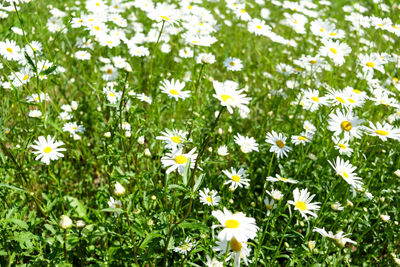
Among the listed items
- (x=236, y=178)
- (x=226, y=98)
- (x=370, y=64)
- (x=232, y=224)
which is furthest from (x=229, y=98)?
(x=370, y=64)

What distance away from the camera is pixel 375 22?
11.4ft

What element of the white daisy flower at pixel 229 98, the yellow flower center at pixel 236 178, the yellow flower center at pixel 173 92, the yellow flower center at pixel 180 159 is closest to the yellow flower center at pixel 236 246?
the yellow flower center at pixel 180 159

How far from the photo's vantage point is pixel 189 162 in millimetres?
1477

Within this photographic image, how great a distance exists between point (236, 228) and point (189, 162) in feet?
→ 1.21

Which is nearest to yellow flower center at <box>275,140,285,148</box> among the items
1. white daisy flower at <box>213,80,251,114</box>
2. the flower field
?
the flower field

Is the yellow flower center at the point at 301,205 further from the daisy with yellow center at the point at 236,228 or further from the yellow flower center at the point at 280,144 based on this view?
the daisy with yellow center at the point at 236,228

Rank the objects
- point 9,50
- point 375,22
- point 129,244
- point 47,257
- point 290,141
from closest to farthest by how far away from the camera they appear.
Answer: point 47,257 < point 129,244 < point 290,141 < point 9,50 < point 375,22

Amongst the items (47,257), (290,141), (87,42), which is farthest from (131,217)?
(87,42)

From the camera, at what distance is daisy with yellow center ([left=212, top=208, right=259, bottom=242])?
1.35m

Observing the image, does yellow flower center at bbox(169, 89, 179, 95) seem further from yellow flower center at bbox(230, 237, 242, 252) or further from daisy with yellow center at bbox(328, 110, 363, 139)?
yellow flower center at bbox(230, 237, 242, 252)

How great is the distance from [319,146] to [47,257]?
2264 millimetres

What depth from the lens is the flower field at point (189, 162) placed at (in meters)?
1.78

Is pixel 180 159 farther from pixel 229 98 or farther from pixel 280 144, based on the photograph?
pixel 280 144

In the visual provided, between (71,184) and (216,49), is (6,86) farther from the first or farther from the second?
(216,49)
